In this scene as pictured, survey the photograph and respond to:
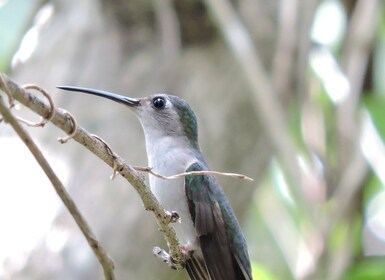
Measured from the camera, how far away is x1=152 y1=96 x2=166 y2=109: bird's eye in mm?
3014

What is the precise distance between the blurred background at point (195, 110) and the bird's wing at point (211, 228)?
79cm

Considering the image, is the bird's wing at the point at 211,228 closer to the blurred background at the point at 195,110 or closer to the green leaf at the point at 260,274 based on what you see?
the blurred background at the point at 195,110

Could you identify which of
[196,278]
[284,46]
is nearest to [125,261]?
[196,278]

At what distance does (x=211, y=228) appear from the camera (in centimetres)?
249

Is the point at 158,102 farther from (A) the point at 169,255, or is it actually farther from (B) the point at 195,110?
(A) the point at 169,255

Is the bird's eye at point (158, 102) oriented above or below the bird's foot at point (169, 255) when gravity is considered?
above

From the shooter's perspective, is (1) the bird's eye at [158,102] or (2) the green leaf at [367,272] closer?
(1) the bird's eye at [158,102]

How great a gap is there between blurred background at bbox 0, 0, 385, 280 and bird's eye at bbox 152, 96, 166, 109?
0.49m

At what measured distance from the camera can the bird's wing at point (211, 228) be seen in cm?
238

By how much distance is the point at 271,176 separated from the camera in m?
5.34

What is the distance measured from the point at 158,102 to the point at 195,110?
707mm

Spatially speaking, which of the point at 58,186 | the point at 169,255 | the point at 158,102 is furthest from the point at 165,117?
the point at 58,186

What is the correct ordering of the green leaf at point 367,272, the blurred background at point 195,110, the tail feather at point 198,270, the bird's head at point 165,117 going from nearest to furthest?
the tail feather at point 198,270
the bird's head at point 165,117
the blurred background at point 195,110
the green leaf at point 367,272

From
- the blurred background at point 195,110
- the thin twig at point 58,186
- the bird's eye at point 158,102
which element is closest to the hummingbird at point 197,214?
the bird's eye at point 158,102
